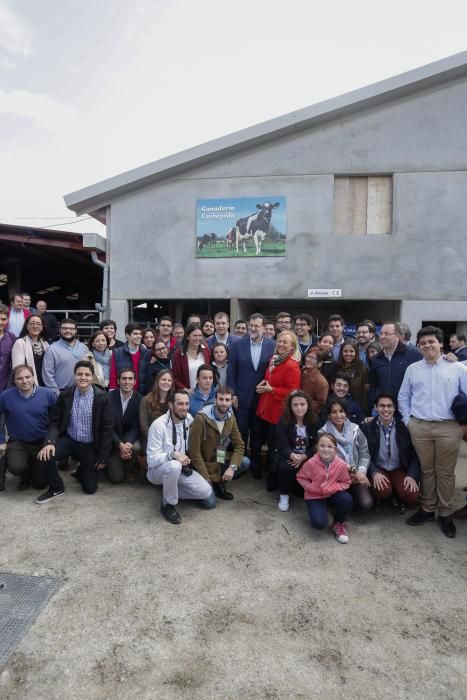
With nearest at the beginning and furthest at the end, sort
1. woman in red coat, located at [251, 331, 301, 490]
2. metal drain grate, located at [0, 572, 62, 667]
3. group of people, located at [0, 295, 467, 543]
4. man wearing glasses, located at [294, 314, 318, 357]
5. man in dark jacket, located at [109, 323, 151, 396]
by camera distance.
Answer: metal drain grate, located at [0, 572, 62, 667] < group of people, located at [0, 295, 467, 543] < woman in red coat, located at [251, 331, 301, 490] < man in dark jacket, located at [109, 323, 151, 396] < man wearing glasses, located at [294, 314, 318, 357]

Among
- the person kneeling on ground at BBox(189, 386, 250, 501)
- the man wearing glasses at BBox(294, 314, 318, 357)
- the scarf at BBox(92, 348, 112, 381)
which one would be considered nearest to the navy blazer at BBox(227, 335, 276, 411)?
the person kneeling on ground at BBox(189, 386, 250, 501)

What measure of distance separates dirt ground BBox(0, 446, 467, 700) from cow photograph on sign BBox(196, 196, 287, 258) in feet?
21.6

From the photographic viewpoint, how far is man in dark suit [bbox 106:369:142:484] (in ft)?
15.1

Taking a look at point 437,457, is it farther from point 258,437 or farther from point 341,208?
point 341,208

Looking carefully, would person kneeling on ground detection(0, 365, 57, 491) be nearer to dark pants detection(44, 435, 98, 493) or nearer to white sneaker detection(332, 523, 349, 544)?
dark pants detection(44, 435, 98, 493)

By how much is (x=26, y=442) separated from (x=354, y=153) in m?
8.74

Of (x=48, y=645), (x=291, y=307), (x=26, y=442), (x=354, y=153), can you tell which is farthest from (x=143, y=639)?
(x=291, y=307)

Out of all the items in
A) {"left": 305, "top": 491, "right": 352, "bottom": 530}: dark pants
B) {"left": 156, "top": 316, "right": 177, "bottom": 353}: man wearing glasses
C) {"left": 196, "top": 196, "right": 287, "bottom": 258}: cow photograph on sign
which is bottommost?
{"left": 305, "top": 491, "right": 352, "bottom": 530}: dark pants

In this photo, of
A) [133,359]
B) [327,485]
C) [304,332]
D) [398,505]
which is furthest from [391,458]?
[133,359]

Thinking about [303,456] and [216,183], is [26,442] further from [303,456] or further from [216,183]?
[216,183]

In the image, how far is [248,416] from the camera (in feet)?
16.2

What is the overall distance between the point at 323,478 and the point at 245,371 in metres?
1.63

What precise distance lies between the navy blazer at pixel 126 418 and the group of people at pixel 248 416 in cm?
1

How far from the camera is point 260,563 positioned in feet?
10.2
